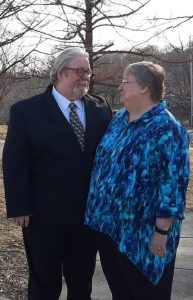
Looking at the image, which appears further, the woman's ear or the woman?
the woman's ear

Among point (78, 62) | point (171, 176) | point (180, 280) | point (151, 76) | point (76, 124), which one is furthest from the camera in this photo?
point (180, 280)

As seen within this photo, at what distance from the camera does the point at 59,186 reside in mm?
2850

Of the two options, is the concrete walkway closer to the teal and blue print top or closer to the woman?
the woman

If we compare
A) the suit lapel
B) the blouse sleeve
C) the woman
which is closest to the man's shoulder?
the suit lapel

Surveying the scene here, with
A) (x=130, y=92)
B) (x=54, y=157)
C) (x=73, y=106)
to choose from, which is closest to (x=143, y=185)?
(x=130, y=92)

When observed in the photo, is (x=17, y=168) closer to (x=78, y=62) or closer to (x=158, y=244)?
(x=78, y=62)

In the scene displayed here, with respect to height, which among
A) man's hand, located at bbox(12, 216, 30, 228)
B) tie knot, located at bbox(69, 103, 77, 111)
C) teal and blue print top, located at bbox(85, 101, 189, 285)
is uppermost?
tie knot, located at bbox(69, 103, 77, 111)

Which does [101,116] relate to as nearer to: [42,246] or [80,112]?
[80,112]

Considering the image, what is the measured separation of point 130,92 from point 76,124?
48 cm

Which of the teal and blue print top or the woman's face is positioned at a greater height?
the woman's face

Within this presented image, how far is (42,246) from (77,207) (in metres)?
0.35

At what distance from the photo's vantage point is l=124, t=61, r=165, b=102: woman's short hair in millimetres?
2537

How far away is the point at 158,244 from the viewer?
2.48 meters

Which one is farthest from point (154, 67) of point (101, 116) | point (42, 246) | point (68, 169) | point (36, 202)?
point (42, 246)
